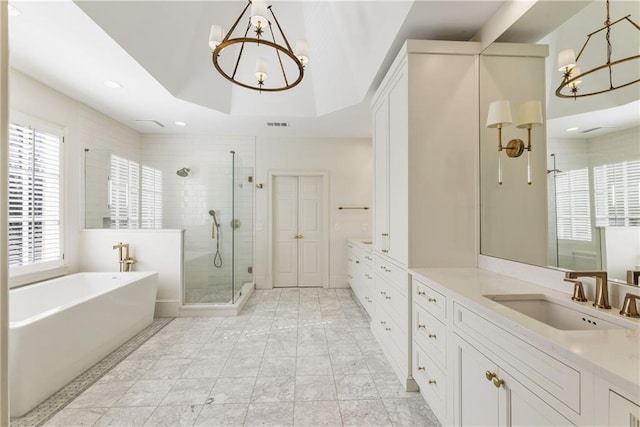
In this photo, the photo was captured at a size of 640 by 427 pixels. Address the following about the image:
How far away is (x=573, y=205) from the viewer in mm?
1377

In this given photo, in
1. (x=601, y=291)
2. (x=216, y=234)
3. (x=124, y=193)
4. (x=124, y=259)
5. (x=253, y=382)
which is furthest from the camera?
(x=124, y=193)

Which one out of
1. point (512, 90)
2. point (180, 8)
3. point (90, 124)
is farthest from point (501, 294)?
point (90, 124)

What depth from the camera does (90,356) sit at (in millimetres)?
2334

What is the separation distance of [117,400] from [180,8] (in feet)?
10.5

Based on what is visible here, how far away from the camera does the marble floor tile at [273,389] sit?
77.0 inches

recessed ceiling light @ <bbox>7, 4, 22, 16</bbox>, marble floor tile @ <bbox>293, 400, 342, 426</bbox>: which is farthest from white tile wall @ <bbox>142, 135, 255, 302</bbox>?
recessed ceiling light @ <bbox>7, 4, 22, 16</bbox>

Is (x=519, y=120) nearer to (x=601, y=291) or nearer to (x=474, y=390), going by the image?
(x=601, y=291)

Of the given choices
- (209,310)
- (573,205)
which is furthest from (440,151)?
(209,310)

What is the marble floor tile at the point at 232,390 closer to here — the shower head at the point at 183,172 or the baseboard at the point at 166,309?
Answer: the baseboard at the point at 166,309

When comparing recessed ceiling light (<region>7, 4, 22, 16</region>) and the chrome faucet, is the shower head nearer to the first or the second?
the chrome faucet

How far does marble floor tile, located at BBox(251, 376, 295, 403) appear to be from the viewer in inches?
77.0

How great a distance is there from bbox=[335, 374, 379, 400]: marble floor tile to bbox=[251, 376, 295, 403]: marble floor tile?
357 mm

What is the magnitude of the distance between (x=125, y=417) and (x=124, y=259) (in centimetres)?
217

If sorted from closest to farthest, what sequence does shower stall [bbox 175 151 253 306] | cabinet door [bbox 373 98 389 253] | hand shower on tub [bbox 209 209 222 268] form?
1. cabinet door [bbox 373 98 389 253]
2. shower stall [bbox 175 151 253 306]
3. hand shower on tub [bbox 209 209 222 268]
